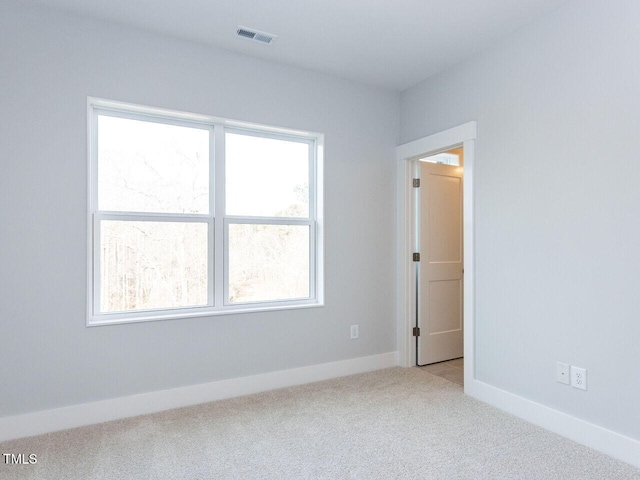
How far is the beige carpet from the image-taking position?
2014mm

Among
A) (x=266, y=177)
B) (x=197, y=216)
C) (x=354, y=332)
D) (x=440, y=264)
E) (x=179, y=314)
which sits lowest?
(x=354, y=332)

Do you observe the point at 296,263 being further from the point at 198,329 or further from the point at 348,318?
the point at 198,329

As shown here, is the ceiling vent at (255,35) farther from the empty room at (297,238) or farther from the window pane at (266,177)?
the window pane at (266,177)

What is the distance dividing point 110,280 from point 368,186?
2238mm

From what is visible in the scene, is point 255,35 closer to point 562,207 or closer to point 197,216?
point 197,216

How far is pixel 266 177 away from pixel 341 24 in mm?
1287

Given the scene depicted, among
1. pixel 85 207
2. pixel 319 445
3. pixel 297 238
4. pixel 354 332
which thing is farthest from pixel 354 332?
pixel 85 207

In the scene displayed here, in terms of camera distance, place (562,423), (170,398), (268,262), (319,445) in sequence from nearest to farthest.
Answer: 1. (319,445)
2. (562,423)
3. (170,398)
4. (268,262)

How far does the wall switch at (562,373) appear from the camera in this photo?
2418 mm

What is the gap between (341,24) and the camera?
2691mm

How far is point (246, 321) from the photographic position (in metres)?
3.14

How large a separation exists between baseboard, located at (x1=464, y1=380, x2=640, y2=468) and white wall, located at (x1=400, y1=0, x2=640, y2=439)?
4 cm

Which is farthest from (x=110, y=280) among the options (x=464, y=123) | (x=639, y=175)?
(x=639, y=175)

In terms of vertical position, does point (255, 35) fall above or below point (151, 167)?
above
